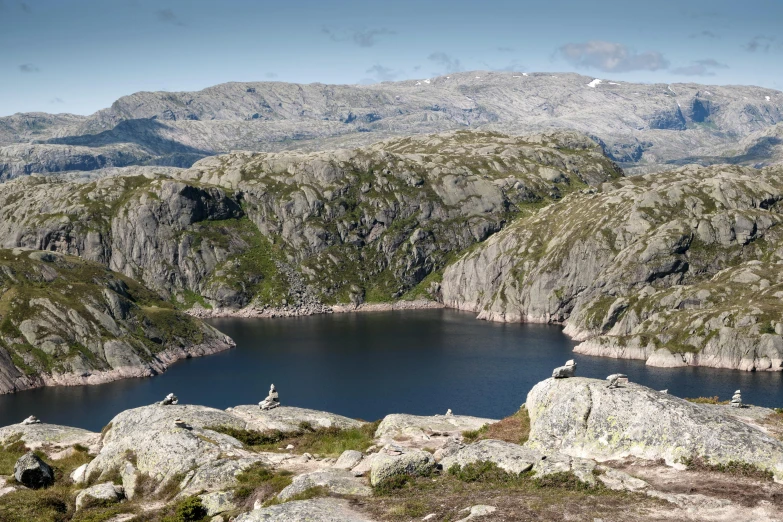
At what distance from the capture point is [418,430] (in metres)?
52.9

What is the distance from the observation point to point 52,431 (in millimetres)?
63906

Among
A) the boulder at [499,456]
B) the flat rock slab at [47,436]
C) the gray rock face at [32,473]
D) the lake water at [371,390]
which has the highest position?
the boulder at [499,456]

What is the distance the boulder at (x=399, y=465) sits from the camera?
4053 cm

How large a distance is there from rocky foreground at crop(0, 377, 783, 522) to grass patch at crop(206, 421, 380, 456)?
20 centimetres

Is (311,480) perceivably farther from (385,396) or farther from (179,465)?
(385,396)

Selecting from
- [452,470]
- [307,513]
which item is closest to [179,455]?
[307,513]

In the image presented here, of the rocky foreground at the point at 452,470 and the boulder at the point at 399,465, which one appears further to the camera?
the boulder at the point at 399,465

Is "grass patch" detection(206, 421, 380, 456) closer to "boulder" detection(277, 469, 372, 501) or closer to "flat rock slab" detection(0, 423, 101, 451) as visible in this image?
"boulder" detection(277, 469, 372, 501)

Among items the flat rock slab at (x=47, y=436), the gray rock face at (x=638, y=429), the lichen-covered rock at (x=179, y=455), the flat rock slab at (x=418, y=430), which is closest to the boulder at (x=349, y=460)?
the flat rock slab at (x=418, y=430)

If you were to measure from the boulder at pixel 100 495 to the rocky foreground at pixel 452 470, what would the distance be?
10cm

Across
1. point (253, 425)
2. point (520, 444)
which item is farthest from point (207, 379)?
point (520, 444)

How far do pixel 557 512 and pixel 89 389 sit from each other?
17341cm

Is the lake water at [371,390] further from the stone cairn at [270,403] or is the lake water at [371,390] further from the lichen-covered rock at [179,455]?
the lichen-covered rock at [179,455]

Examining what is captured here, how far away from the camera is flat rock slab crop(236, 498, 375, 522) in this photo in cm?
3491
